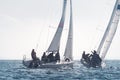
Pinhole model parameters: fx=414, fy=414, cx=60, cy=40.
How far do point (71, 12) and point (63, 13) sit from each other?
6.11ft

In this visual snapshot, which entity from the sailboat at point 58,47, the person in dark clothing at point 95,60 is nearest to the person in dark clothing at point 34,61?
the sailboat at point 58,47

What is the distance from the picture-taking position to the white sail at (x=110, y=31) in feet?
232

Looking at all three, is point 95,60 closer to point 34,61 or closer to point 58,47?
point 58,47

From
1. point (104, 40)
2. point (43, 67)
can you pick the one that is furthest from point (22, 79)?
point (104, 40)

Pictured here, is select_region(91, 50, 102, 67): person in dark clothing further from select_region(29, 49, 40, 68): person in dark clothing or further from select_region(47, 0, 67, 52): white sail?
select_region(29, 49, 40, 68): person in dark clothing

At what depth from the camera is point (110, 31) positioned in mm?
71062

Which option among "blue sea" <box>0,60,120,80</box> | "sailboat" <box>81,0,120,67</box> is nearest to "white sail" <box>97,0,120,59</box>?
"sailboat" <box>81,0,120,67</box>

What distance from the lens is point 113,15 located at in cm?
7100

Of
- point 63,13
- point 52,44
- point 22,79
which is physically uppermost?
point 63,13

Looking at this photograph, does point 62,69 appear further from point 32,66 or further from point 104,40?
point 104,40

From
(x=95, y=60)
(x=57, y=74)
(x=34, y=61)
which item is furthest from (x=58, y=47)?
(x=57, y=74)

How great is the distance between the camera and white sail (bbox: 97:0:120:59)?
7069 centimetres

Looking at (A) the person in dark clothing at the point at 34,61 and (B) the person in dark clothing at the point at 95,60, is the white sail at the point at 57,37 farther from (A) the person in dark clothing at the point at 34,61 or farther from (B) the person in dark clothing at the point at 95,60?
(B) the person in dark clothing at the point at 95,60

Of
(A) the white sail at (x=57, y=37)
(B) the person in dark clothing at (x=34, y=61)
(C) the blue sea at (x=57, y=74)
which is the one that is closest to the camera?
(C) the blue sea at (x=57, y=74)
